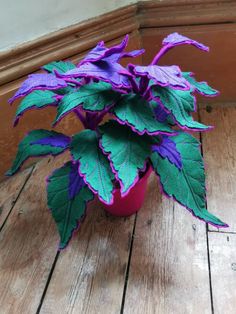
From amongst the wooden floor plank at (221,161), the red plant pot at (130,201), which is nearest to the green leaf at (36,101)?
the red plant pot at (130,201)

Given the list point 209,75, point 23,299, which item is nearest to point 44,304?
point 23,299

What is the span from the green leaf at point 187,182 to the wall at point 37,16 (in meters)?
0.42

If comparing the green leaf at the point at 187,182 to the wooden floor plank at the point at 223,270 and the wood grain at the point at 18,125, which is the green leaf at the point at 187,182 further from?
the wood grain at the point at 18,125

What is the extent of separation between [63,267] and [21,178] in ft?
0.99

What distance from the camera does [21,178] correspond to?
3.02 ft

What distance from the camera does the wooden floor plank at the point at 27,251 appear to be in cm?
65

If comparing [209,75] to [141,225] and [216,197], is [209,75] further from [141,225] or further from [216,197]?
[141,225]

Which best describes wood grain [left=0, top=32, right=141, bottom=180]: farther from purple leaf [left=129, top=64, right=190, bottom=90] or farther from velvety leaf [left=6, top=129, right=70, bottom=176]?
purple leaf [left=129, top=64, right=190, bottom=90]

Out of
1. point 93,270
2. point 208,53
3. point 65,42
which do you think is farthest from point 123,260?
point 208,53

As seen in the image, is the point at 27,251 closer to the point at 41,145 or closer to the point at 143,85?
the point at 41,145

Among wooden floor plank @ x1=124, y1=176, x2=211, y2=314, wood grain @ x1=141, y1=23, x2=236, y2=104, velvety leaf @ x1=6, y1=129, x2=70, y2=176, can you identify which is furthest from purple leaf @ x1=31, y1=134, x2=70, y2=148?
wood grain @ x1=141, y1=23, x2=236, y2=104

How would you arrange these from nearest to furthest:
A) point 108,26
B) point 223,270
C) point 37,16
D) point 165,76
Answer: point 165,76, point 223,270, point 37,16, point 108,26

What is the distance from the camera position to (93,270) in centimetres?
69

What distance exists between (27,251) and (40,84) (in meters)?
0.33
